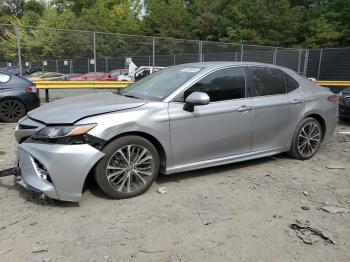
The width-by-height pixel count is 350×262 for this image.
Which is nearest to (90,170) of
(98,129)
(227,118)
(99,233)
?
(98,129)

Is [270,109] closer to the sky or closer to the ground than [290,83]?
closer to the ground

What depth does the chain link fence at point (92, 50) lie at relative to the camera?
12.6 metres

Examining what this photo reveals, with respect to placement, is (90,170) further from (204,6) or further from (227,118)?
(204,6)

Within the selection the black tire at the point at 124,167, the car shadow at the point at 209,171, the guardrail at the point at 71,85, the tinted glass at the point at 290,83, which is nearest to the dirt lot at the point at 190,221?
the car shadow at the point at 209,171

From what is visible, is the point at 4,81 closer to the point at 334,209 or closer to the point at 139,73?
the point at 139,73

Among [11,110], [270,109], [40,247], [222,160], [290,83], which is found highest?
[290,83]

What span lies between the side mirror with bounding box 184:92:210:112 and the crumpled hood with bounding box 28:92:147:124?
504 mm

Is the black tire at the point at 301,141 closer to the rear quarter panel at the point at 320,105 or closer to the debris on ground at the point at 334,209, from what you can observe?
the rear quarter panel at the point at 320,105

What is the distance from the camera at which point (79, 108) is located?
4230mm

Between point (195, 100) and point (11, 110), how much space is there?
6.01 meters

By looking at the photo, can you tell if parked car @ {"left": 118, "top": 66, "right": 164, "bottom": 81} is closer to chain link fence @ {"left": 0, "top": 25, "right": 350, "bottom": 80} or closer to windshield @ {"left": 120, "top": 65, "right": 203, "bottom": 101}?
chain link fence @ {"left": 0, "top": 25, "right": 350, "bottom": 80}

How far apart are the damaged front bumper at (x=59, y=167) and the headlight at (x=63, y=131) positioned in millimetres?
100

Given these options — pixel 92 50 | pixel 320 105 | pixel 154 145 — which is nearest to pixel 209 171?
pixel 154 145

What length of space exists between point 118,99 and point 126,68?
1184 cm
